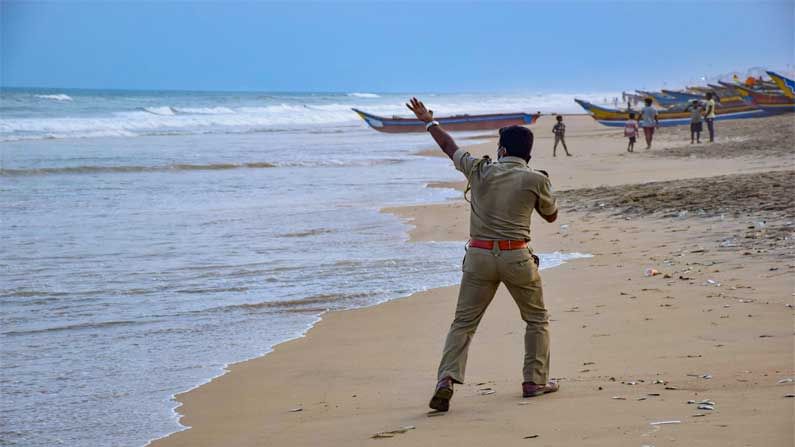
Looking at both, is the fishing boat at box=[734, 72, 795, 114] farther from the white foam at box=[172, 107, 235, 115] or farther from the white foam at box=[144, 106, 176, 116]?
the white foam at box=[172, 107, 235, 115]

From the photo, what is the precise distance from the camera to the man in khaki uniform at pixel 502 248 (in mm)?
5164

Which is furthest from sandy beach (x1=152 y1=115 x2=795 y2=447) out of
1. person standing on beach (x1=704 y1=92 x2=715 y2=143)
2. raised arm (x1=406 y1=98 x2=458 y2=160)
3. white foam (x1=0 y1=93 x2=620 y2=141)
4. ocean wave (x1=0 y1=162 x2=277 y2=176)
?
white foam (x1=0 y1=93 x2=620 y2=141)

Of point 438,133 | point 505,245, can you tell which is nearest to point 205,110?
point 438,133

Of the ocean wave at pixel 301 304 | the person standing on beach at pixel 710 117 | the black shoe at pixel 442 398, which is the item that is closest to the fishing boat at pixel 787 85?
the person standing on beach at pixel 710 117

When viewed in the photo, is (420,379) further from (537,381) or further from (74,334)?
(74,334)

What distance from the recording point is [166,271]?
419 inches

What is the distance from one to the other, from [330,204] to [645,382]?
12.2 metres

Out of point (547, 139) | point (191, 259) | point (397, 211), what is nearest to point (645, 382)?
point (191, 259)

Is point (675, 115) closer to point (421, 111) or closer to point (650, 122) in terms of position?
point (650, 122)

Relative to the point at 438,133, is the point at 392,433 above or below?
below

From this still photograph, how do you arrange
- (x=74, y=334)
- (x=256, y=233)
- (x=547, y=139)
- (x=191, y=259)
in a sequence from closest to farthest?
1. (x=74, y=334)
2. (x=191, y=259)
3. (x=256, y=233)
4. (x=547, y=139)

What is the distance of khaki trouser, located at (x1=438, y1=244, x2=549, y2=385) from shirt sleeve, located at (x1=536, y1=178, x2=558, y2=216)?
25 cm

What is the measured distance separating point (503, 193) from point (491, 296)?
1.88 feet

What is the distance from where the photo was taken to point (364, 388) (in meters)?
5.99
